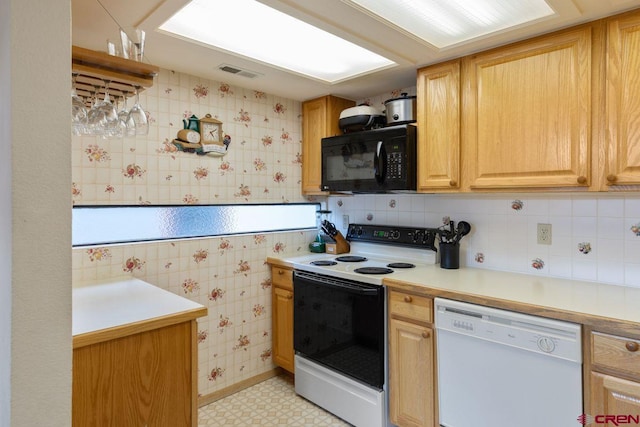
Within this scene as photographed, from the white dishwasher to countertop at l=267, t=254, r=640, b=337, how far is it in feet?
0.16

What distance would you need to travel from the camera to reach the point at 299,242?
309 cm

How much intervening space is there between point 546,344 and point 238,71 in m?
2.12

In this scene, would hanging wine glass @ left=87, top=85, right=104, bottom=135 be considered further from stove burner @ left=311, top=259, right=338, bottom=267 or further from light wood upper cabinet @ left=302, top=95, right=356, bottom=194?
light wood upper cabinet @ left=302, top=95, right=356, bottom=194

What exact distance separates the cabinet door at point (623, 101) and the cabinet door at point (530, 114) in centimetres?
8

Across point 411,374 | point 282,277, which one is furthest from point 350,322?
point 282,277

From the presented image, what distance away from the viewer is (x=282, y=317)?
9.23 ft

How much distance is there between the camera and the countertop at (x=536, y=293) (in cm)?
144

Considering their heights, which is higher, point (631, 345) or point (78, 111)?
point (78, 111)

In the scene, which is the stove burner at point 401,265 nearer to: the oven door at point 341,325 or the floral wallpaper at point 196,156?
the oven door at point 341,325

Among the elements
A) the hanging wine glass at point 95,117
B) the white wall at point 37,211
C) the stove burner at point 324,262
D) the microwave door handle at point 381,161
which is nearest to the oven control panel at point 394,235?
the stove burner at point 324,262

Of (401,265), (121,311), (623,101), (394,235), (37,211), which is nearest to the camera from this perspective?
(37,211)

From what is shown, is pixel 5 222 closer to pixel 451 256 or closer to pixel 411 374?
pixel 411 374

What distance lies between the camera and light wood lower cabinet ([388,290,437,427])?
1.94 meters

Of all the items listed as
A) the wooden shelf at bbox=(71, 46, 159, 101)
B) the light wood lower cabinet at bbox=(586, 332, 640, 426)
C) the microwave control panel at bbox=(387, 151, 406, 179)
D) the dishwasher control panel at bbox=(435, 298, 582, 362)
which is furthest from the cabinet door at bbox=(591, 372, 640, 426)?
the wooden shelf at bbox=(71, 46, 159, 101)
